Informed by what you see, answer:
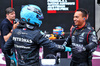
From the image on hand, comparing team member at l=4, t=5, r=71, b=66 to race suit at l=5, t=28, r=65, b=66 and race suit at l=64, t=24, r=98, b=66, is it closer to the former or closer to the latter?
race suit at l=5, t=28, r=65, b=66

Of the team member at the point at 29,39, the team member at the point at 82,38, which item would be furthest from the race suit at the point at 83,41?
the team member at the point at 29,39

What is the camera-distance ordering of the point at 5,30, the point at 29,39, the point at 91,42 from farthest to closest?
the point at 5,30, the point at 91,42, the point at 29,39

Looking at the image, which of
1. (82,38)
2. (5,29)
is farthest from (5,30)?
(82,38)

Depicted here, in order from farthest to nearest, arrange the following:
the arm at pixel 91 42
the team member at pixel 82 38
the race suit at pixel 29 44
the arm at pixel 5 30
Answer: the arm at pixel 5 30, the team member at pixel 82 38, the arm at pixel 91 42, the race suit at pixel 29 44

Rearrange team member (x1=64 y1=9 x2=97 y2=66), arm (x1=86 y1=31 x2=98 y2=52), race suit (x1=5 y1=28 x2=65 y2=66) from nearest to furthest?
race suit (x1=5 y1=28 x2=65 y2=66) → arm (x1=86 y1=31 x2=98 y2=52) → team member (x1=64 y1=9 x2=97 y2=66)

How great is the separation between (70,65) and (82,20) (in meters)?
0.63

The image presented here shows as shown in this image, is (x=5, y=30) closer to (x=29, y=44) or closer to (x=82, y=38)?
(x=29, y=44)

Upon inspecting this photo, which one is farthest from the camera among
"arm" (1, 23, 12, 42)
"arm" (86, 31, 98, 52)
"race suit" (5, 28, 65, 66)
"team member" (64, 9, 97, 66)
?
"arm" (1, 23, 12, 42)

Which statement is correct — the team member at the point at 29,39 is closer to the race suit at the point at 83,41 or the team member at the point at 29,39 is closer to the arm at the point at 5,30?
the race suit at the point at 83,41

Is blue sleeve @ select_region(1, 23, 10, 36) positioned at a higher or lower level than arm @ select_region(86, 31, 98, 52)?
higher

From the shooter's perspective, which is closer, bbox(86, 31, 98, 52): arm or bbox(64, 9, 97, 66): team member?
bbox(86, 31, 98, 52): arm

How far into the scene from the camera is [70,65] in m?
2.34

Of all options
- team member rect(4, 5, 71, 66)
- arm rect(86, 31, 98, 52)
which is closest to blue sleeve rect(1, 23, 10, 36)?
team member rect(4, 5, 71, 66)

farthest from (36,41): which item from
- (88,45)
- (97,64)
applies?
(97,64)
